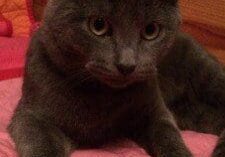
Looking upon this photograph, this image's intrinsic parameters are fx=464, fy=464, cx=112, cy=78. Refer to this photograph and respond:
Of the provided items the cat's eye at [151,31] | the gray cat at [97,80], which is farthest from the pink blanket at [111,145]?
the cat's eye at [151,31]

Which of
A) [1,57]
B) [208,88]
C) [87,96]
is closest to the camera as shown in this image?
[87,96]

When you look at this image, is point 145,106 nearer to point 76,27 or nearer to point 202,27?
point 76,27

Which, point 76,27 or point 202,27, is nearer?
point 76,27

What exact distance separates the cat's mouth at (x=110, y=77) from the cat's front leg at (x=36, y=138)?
0.21 m

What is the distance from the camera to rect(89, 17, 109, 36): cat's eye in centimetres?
105

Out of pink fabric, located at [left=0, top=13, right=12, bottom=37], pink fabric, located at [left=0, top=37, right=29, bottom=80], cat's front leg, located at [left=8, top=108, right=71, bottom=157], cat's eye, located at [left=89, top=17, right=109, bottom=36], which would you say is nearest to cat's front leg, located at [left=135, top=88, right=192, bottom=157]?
cat's front leg, located at [left=8, top=108, right=71, bottom=157]

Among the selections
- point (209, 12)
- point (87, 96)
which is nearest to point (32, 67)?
point (87, 96)

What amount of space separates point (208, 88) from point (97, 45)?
663 mm

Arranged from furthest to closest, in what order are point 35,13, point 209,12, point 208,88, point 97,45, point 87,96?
point 35,13 → point 209,12 → point 208,88 → point 87,96 → point 97,45

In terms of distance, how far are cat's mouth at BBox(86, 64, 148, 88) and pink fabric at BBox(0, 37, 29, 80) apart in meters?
0.83

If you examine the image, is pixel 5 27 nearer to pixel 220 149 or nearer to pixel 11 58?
pixel 11 58

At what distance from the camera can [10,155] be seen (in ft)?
3.74

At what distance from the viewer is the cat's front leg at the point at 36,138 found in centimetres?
112

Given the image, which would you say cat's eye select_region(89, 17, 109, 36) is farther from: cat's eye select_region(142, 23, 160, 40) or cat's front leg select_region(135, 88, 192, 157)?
cat's front leg select_region(135, 88, 192, 157)
